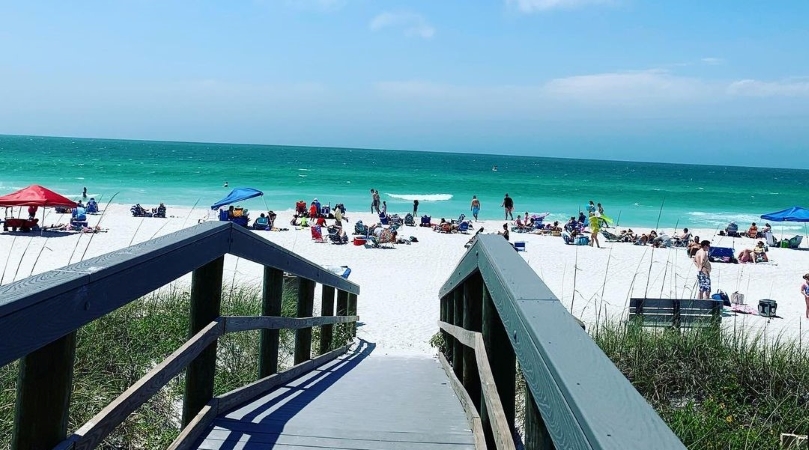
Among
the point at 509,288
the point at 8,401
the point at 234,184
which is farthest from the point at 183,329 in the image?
the point at 234,184

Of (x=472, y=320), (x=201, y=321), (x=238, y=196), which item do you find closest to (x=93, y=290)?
(x=201, y=321)

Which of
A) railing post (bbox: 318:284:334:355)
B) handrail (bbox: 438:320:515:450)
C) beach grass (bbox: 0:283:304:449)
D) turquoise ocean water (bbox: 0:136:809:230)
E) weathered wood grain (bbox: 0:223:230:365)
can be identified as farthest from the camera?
turquoise ocean water (bbox: 0:136:809:230)

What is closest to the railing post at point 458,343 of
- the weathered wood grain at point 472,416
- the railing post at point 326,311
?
the weathered wood grain at point 472,416

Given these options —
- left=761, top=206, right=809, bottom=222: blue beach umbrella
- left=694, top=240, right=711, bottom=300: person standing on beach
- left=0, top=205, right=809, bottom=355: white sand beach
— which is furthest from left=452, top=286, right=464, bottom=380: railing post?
left=761, top=206, right=809, bottom=222: blue beach umbrella

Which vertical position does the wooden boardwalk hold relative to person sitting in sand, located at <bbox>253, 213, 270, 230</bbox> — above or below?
above

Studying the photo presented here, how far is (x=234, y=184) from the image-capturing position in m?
59.2

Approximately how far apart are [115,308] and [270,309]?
169cm

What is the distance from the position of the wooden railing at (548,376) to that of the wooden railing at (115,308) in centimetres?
96

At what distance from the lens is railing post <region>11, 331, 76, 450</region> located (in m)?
1.46

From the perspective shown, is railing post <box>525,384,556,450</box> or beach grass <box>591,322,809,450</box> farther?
beach grass <box>591,322,809,450</box>

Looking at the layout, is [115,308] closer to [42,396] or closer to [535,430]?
[42,396]

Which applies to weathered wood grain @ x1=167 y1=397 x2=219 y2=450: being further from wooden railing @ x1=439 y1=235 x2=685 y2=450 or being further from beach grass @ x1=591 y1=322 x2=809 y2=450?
beach grass @ x1=591 y1=322 x2=809 y2=450

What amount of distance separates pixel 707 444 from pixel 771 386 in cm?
128

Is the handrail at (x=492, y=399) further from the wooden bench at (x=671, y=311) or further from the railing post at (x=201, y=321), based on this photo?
the wooden bench at (x=671, y=311)
